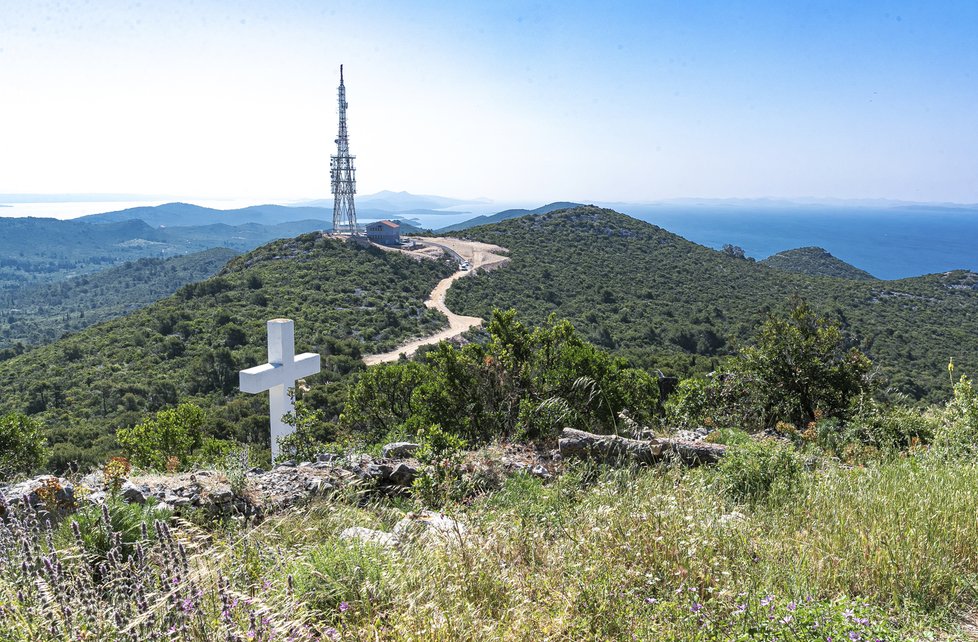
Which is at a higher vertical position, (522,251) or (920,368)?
(522,251)

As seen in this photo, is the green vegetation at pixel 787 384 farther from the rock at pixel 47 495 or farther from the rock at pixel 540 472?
the rock at pixel 47 495

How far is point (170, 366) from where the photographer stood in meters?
23.4

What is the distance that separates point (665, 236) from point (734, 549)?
5685cm

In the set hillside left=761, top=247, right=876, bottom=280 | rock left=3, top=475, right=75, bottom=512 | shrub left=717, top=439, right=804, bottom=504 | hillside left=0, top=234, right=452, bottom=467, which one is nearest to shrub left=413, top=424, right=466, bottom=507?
shrub left=717, top=439, right=804, bottom=504

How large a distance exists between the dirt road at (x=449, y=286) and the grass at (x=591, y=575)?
13.5 metres

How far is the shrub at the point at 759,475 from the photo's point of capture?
369 cm

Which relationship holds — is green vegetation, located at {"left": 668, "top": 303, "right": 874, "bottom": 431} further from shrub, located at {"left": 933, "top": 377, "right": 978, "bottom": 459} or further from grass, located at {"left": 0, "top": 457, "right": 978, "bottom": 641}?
grass, located at {"left": 0, "top": 457, "right": 978, "bottom": 641}

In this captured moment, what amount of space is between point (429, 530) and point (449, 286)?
124 feet

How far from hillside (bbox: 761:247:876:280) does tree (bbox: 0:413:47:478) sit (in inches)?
2859

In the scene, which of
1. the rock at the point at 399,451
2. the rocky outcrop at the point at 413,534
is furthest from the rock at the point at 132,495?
the rock at the point at 399,451

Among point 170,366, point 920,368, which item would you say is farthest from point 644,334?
point 170,366

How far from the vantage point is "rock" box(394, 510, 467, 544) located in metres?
2.80

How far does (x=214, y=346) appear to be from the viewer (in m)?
25.1

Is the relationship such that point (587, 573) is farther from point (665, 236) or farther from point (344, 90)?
point (665, 236)
